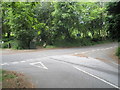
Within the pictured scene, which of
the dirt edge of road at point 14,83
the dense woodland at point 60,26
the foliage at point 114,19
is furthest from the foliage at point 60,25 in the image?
the dirt edge of road at point 14,83

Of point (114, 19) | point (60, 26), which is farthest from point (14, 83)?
point (60, 26)

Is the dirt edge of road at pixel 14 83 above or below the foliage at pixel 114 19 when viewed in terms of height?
below

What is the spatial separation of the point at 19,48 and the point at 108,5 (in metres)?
16.4

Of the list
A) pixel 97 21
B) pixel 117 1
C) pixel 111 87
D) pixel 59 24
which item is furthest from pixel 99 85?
pixel 97 21

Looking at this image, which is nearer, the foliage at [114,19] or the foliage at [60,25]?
the foliage at [114,19]

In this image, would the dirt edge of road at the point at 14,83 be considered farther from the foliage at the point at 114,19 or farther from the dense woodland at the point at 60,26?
the dense woodland at the point at 60,26

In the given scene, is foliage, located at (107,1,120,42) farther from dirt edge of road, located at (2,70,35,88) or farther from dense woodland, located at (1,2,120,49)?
dirt edge of road, located at (2,70,35,88)

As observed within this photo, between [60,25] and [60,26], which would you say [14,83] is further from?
[60,26]

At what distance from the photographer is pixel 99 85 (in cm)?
546

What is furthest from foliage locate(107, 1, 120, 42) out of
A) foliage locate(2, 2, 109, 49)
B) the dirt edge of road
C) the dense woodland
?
foliage locate(2, 2, 109, 49)

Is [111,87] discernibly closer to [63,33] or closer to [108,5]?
[108,5]

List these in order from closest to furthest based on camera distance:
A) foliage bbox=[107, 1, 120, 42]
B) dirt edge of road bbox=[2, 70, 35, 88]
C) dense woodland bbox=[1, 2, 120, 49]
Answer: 1. dirt edge of road bbox=[2, 70, 35, 88]
2. foliage bbox=[107, 1, 120, 42]
3. dense woodland bbox=[1, 2, 120, 49]

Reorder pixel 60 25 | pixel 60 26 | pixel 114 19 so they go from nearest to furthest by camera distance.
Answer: pixel 114 19
pixel 60 25
pixel 60 26

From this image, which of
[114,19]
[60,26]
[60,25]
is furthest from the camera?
[60,26]
